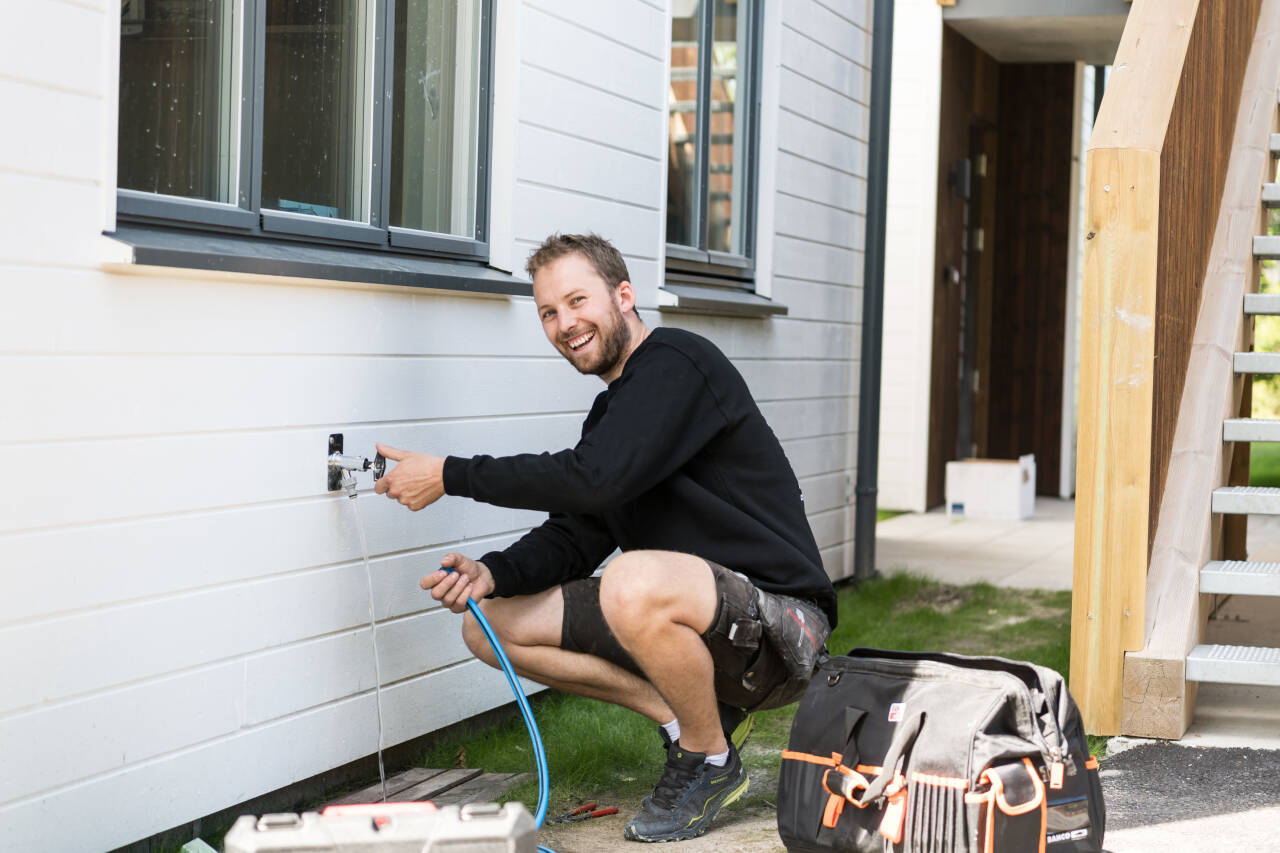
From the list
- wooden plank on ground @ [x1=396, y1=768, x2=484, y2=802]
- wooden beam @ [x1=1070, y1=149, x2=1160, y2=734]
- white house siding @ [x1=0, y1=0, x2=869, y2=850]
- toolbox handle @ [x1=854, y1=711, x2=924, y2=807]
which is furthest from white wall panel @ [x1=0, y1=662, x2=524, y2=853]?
wooden beam @ [x1=1070, y1=149, x2=1160, y2=734]

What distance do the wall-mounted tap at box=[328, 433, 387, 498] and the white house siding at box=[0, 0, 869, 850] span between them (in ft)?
0.10

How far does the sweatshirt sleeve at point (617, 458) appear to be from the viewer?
297 cm

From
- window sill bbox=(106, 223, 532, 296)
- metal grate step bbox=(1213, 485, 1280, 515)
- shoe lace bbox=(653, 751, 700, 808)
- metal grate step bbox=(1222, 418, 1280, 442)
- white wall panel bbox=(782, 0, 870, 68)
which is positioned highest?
white wall panel bbox=(782, 0, 870, 68)

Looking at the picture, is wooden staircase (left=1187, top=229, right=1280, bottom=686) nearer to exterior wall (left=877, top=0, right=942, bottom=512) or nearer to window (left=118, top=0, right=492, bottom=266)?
window (left=118, top=0, right=492, bottom=266)

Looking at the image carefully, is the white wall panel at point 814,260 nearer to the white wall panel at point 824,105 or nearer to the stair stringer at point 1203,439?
the white wall panel at point 824,105

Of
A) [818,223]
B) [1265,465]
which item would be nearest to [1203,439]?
[818,223]

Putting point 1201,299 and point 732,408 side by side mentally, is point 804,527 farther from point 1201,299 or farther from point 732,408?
point 1201,299

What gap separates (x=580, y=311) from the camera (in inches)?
125

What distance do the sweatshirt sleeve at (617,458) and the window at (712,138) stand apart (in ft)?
6.35

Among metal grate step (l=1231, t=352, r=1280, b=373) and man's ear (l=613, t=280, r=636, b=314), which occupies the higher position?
man's ear (l=613, t=280, r=636, b=314)

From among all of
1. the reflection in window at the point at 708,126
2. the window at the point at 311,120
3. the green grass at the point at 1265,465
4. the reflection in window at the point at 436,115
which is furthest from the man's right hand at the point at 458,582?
the green grass at the point at 1265,465

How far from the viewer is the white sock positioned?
10.4 ft

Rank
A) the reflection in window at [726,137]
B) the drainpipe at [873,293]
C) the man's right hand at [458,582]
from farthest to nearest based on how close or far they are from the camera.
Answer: the drainpipe at [873,293], the reflection in window at [726,137], the man's right hand at [458,582]

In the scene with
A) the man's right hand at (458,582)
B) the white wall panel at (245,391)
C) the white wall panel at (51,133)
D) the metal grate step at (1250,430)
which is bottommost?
the man's right hand at (458,582)
